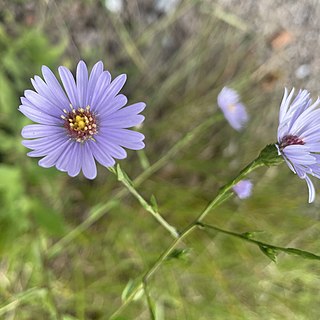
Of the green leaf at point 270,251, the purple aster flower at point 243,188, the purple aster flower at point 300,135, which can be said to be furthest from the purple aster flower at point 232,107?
the green leaf at point 270,251

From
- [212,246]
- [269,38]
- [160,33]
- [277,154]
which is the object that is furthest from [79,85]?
[269,38]

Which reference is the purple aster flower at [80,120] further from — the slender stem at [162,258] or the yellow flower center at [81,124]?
the slender stem at [162,258]

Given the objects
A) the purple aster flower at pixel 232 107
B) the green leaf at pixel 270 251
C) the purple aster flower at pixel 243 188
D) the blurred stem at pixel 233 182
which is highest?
the purple aster flower at pixel 232 107

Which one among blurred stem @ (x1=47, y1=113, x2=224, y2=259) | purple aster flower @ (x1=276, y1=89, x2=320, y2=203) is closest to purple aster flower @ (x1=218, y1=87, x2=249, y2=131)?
blurred stem @ (x1=47, y1=113, x2=224, y2=259)

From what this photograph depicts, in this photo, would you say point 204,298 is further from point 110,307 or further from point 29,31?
point 29,31

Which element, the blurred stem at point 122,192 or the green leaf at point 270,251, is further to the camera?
the blurred stem at point 122,192

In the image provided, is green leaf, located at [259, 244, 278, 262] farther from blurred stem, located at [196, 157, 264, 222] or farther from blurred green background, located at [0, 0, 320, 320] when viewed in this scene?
blurred green background, located at [0, 0, 320, 320]

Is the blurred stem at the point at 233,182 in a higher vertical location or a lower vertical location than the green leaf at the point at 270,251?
higher

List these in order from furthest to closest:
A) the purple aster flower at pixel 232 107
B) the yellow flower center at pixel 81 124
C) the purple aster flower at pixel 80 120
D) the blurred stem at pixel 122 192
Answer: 1. the purple aster flower at pixel 232 107
2. the blurred stem at pixel 122 192
3. the yellow flower center at pixel 81 124
4. the purple aster flower at pixel 80 120
